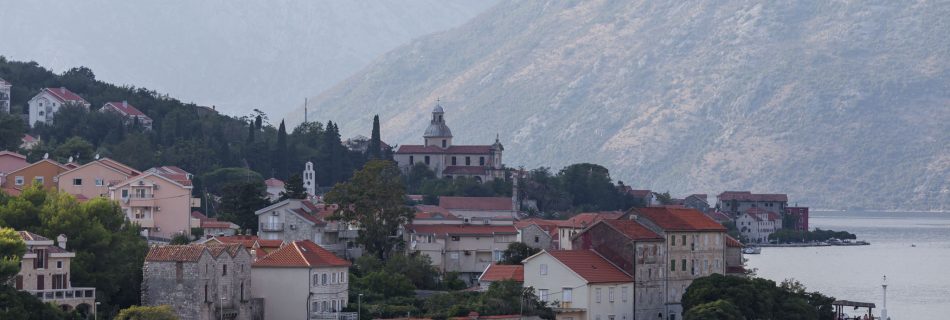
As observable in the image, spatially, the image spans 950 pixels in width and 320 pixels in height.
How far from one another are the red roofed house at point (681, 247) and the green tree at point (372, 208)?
13.1m

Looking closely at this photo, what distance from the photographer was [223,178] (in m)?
132

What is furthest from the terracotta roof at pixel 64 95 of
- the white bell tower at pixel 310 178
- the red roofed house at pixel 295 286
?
the red roofed house at pixel 295 286

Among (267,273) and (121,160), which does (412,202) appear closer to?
(121,160)

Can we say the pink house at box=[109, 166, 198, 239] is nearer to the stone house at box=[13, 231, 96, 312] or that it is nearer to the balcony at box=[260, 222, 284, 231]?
the balcony at box=[260, 222, 284, 231]

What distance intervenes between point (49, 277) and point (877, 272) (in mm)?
83352

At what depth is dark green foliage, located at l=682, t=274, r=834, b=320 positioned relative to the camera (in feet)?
248

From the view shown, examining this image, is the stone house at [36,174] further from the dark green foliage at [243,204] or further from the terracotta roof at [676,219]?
the terracotta roof at [676,219]

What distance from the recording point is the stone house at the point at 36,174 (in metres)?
94.4

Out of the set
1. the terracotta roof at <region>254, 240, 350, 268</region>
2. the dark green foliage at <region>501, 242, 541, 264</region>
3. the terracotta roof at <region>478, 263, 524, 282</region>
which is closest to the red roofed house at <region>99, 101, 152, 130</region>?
the dark green foliage at <region>501, 242, 541, 264</region>

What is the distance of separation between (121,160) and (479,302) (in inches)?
2303

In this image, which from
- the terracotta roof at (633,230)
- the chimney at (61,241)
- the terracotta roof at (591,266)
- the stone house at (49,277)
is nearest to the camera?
the stone house at (49,277)

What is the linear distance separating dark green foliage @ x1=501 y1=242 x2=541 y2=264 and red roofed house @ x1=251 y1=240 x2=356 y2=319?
16.9m

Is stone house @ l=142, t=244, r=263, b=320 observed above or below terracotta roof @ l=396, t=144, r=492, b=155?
below

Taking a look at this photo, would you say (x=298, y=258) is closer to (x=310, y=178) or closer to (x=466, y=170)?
(x=310, y=178)
